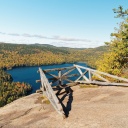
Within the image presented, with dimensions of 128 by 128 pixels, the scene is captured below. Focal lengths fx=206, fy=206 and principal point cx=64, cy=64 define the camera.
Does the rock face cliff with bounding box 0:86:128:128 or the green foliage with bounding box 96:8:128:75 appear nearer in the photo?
the rock face cliff with bounding box 0:86:128:128

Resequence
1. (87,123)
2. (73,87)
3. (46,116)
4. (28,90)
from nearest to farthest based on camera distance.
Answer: (87,123), (46,116), (73,87), (28,90)

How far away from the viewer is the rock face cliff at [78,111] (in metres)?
10.8

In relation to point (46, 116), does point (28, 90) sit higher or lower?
lower

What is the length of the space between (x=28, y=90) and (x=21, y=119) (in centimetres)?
19110

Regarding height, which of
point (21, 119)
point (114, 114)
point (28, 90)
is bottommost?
point (28, 90)

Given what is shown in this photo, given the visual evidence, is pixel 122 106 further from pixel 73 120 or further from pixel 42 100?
pixel 42 100

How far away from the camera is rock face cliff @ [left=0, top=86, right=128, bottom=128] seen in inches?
424

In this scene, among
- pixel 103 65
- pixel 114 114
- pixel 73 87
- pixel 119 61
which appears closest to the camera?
pixel 114 114

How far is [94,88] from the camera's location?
18359 mm

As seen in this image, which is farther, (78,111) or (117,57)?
(117,57)

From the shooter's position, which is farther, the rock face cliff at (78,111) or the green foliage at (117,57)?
the green foliage at (117,57)

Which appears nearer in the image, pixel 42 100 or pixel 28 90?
→ pixel 42 100

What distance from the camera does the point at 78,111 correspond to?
41.3 feet

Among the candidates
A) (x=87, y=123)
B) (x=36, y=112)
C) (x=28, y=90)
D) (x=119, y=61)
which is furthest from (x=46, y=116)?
(x=28, y=90)
